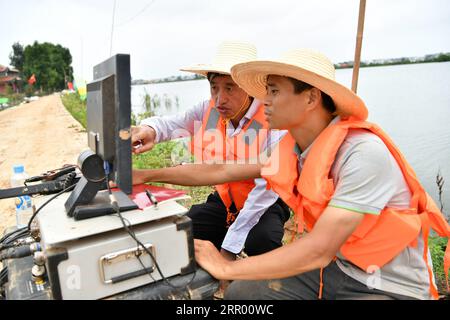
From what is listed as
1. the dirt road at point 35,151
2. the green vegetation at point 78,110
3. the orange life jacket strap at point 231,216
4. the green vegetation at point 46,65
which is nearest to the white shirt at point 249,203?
the orange life jacket strap at point 231,216

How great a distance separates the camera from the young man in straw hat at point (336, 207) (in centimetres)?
138

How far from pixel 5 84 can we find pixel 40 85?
21.3 ft

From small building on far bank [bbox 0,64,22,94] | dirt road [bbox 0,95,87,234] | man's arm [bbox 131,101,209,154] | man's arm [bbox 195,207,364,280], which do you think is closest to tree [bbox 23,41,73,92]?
small building on far bank [bbox 0,64,22,94]

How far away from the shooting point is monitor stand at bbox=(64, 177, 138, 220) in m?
1.35

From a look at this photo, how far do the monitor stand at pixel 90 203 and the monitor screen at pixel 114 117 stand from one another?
7 cm

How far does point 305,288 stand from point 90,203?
1.09m

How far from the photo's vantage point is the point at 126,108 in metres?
1.32

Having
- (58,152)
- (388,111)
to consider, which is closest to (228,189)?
(58,152)

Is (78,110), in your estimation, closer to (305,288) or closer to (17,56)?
(305,288)

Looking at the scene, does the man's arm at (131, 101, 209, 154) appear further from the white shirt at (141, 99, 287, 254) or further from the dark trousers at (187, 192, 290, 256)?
the dark trousers at (187, 192, 290, 256)

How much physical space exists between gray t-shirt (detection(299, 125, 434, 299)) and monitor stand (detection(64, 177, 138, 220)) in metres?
0.84

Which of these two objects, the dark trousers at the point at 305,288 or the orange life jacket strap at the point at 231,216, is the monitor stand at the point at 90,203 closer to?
the dark trousers at the point at 305,288

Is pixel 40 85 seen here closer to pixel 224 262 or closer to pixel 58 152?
pixel 58 152
